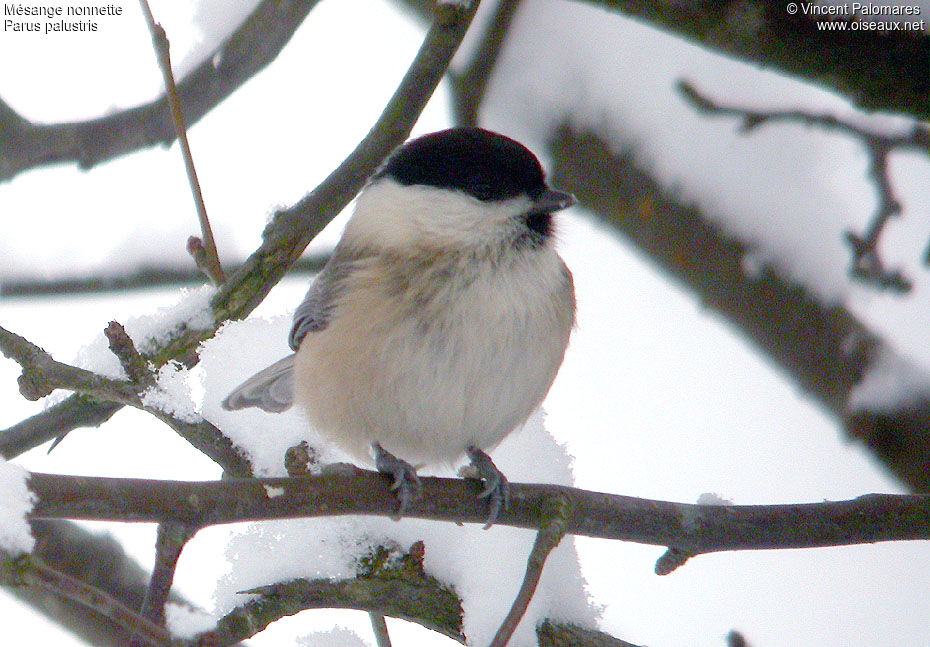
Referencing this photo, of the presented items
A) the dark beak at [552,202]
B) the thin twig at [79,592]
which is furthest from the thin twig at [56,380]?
the dark beak at [552,202]

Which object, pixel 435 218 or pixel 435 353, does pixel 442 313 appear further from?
pixel 435 218

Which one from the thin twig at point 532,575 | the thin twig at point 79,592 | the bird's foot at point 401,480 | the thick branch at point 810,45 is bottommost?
the thin twig at point 79,592

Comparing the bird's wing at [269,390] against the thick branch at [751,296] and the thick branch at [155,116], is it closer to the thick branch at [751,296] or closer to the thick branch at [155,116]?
the thick branch at [155,116]

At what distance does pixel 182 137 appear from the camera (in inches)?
63.4

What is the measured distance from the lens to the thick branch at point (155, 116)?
187 centimetres

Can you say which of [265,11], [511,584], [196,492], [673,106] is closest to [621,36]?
[673,106]

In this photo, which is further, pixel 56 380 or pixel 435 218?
pixel 435 218

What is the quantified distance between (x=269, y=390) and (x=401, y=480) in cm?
70

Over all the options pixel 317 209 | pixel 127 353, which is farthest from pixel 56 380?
pixel 317 209

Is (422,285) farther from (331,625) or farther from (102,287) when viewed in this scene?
(102,287)

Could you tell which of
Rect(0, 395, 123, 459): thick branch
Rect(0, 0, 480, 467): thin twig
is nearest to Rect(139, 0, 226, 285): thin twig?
Rect(0, 0, 480, 467): thin twig

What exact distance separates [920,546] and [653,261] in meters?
0.96

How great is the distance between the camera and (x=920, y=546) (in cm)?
222

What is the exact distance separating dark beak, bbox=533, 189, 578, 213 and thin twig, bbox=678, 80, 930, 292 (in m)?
0.54
